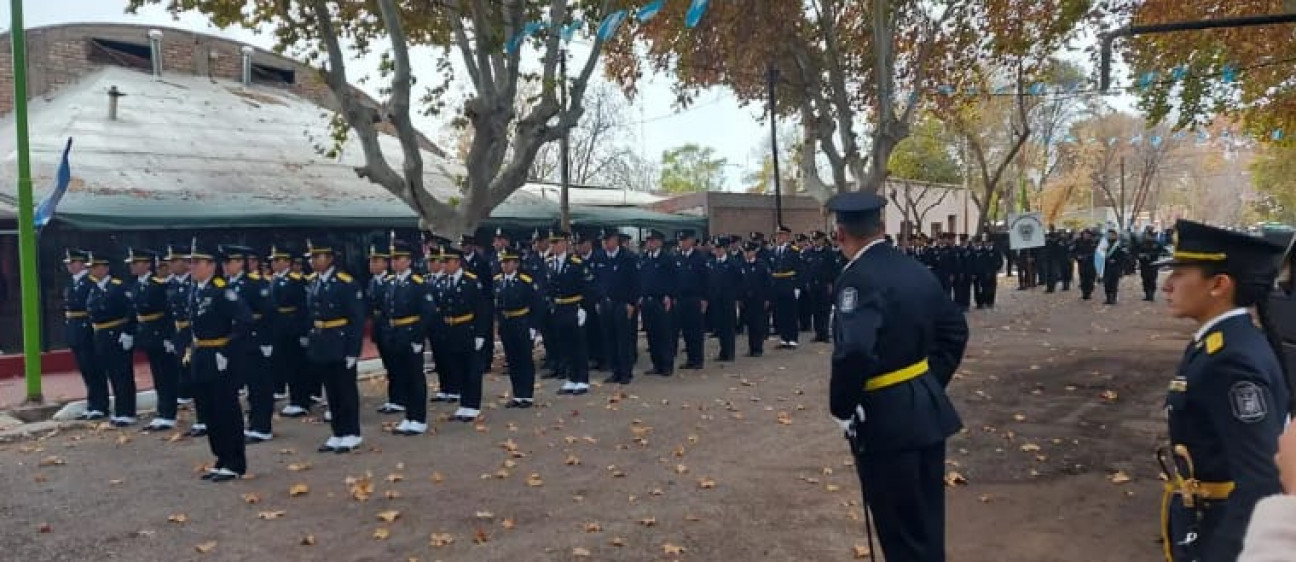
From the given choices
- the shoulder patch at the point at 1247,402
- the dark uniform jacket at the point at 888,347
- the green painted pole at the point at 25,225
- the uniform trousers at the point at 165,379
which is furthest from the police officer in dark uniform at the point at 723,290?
the shoulder patch at the point at 1247,402

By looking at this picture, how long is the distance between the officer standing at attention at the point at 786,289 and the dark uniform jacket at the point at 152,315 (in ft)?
28.3

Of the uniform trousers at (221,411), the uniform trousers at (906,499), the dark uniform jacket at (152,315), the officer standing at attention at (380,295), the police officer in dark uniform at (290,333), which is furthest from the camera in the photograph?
the dark uniform jacket at (152,315)

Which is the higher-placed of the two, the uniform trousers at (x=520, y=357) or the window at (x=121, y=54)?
the window at (x=121, y=54)

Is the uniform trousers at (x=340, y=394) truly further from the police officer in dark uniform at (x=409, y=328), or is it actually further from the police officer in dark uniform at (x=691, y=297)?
the police officer in dark uniform at (x=691, y=297)

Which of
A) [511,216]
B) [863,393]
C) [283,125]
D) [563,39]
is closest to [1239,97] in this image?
[563,39]

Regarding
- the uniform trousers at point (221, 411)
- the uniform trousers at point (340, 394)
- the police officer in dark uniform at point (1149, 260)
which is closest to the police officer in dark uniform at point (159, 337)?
the uniform trousers at point (340, 394)

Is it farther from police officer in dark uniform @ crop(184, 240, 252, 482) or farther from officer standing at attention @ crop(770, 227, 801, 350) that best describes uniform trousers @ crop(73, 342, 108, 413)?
officer standing at attention @ crop(770, 227, 801, 350)

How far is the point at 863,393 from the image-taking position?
362 centimetres

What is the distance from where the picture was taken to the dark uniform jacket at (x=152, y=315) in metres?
9.31

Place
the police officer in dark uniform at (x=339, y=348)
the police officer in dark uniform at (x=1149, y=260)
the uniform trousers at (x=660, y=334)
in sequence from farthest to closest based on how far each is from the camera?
the police officer in dark uniform at (x=1149, y=260) → the uniform trousers at (x=660, y=334) → the police officer in dark uniform at (x=339, y=348)

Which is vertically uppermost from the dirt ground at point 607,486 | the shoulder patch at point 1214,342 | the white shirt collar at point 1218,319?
the white shirt collar at point 1218,319

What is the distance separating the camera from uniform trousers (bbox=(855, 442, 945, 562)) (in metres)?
3.62

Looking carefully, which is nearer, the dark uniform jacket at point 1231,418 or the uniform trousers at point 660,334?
the dark uniform jacket at point 1231,418

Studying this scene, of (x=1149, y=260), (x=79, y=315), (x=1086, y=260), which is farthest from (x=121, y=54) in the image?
(x=1149, y=260)
